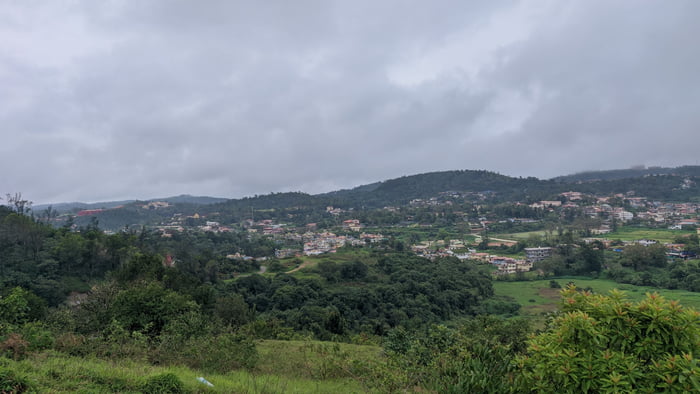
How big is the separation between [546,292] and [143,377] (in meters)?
41.0

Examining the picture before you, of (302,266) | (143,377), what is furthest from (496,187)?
(143,377)

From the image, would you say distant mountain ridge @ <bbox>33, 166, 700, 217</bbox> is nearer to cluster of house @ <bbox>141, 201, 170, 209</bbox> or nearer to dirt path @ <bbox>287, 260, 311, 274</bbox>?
cluster of house @ <bbox>141, 201, 170, 209</bbox>

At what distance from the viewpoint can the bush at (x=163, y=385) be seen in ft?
15.5

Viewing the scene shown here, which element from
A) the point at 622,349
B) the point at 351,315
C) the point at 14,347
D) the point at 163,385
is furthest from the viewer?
the point at 351,315

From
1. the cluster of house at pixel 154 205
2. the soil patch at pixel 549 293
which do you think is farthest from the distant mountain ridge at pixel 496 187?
the soil patch at pixel 549 293

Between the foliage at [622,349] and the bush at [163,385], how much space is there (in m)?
4.63

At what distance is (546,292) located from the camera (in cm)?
3734

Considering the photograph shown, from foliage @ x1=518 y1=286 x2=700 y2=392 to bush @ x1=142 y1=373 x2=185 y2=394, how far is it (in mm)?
4633

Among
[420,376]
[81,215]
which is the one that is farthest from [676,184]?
[81,215]

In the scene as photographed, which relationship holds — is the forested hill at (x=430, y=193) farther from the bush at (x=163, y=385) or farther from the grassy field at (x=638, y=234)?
the bush at (x=163, y=385)

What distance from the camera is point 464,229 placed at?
7869 centimetres

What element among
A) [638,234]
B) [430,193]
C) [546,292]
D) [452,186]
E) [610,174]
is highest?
[610,174]

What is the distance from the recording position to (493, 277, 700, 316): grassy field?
29.9m

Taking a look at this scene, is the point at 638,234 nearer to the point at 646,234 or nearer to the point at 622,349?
the point at 646,234
